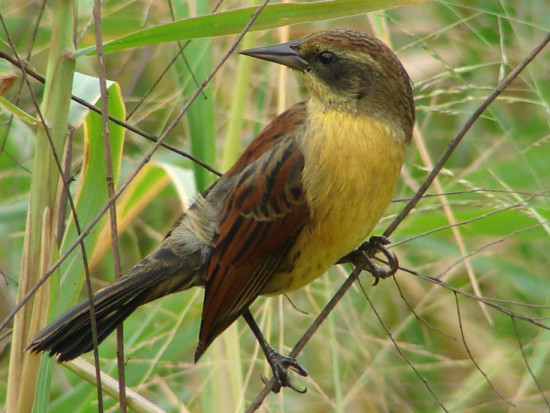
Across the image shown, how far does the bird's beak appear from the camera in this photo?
2.39 metres

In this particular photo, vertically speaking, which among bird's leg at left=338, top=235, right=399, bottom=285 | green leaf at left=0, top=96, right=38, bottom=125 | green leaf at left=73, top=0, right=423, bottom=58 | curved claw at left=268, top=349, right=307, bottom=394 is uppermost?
green leaf at left=73, top=0, right=423, bottom=58

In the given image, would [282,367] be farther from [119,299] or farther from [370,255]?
[119,299]

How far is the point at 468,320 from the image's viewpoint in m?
3.65

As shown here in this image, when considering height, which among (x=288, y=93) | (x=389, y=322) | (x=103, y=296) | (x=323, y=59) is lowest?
(x=103, y=296)

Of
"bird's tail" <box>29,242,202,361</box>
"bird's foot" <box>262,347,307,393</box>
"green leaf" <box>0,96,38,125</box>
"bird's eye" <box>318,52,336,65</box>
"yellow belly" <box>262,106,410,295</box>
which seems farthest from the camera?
"bird's foot" <box>262,347,307,393</box>

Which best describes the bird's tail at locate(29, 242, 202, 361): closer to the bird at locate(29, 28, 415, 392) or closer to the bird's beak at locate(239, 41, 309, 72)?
the bird at locate(29, 28, 415, 392)

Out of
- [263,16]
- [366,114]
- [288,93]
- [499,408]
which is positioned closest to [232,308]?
[366,114]

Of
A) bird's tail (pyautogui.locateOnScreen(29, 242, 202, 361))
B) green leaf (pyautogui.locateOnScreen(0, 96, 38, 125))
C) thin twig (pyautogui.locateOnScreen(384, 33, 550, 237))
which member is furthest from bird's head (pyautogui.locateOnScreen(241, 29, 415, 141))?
green leaf (pyautogui.locateOnScreen(0, 96, 38, 125))

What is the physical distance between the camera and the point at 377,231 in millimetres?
2941

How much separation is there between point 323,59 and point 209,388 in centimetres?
101

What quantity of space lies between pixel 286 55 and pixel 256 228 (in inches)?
20.0

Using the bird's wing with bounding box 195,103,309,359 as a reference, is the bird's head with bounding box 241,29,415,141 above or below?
above

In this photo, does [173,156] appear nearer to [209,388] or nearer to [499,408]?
[209,388]

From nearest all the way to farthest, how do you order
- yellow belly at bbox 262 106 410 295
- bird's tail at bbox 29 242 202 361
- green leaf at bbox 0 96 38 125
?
green leaf at bbox 0 96 38 125, bird's tail at bbox 29 242 202 361, yellow belly at bbox 262 106 410 295
